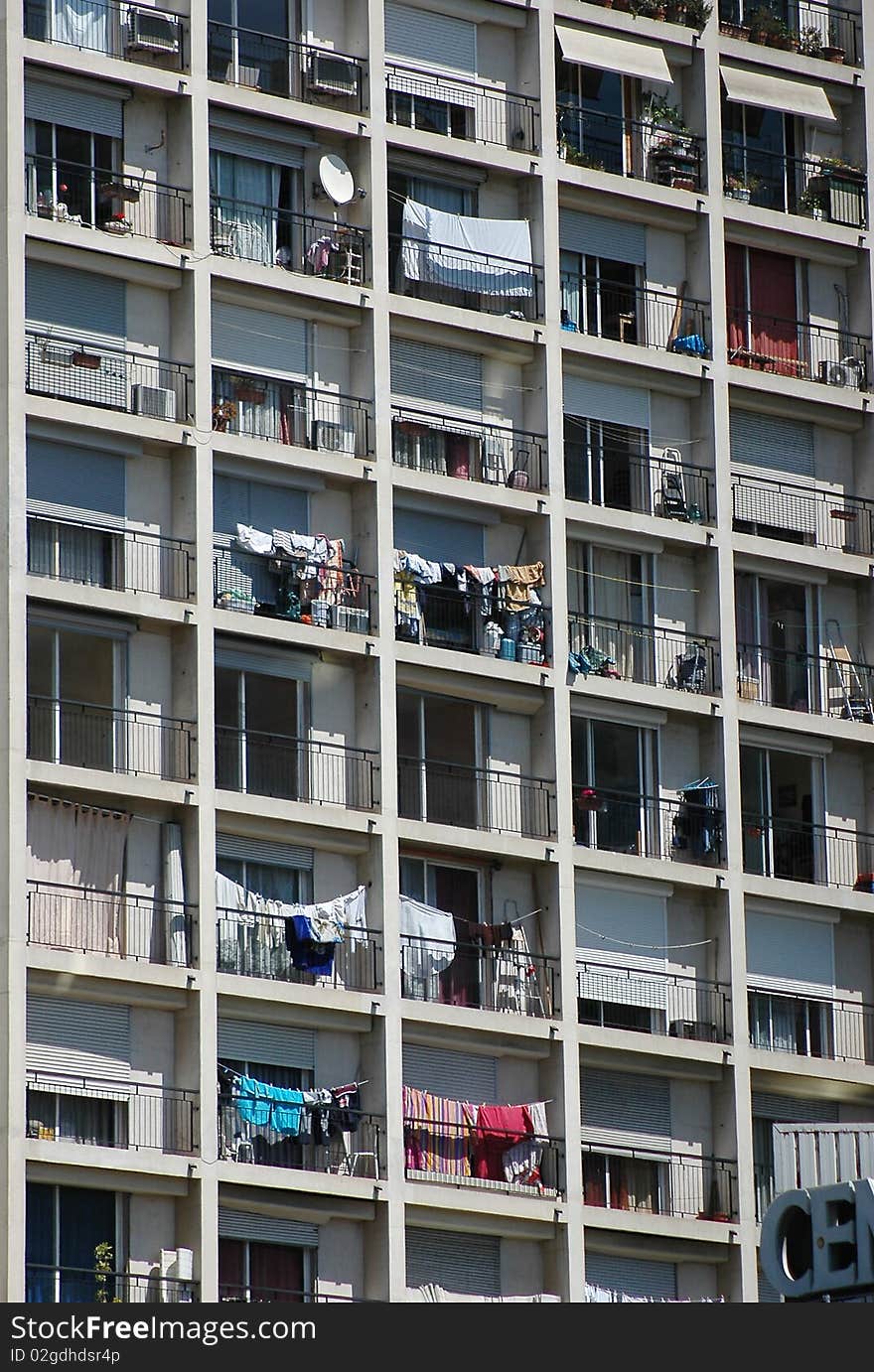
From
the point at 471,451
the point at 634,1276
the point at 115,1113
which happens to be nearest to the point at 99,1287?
the point at 115,1113

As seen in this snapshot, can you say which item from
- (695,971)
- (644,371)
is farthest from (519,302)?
(695,971)

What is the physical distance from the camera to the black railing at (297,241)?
6850cm

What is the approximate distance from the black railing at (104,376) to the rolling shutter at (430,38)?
8.61 m

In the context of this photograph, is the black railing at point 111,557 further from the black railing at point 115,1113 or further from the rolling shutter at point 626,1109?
the rolling shutter at point 626,1109

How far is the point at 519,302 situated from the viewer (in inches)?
2810

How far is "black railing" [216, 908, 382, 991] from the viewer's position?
65000 millimetres

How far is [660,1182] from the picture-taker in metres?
68.9

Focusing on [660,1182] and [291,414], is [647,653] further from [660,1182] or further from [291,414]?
[660,1182]

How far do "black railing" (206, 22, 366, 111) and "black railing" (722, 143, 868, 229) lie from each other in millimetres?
9074

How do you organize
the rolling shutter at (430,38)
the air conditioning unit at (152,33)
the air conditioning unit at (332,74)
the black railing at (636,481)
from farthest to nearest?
the black railing at (636,481)
the rolling shutter at (430,38)
the air conditioning unit at (332,74)
the air conditioning unit at (152,33)

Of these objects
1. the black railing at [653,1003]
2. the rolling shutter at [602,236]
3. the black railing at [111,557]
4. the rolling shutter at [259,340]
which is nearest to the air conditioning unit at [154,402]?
the rolling shutter at [259,340]

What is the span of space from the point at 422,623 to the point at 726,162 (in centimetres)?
1285

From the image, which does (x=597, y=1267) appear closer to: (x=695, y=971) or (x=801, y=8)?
(x=695, y=971)

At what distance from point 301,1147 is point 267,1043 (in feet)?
6.06
